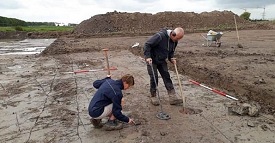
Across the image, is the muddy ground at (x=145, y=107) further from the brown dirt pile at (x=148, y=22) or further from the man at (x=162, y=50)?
the brown dirt pile at (x=148, y=22)

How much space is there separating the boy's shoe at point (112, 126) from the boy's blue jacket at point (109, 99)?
0.32 metres

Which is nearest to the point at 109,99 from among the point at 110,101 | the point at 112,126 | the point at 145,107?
the point at 110,101

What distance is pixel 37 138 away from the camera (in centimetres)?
495

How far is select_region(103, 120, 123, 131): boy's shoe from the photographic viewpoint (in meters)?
5.03

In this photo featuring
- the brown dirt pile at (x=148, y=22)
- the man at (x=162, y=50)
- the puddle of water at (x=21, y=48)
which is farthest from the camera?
the brown dirt pile at (x=148, y=22)

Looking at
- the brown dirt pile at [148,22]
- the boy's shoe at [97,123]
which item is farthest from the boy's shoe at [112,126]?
the brown dirt pile at [148,22]

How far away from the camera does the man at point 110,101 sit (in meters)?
4.66

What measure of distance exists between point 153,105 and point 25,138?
2.77m

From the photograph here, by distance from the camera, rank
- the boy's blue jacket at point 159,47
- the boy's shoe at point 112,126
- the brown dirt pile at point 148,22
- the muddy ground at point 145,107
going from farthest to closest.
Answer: the brown dirt pile at point 148,22 < the boy's blue jacket at point 159,47 < the boy's shoe at point 112,126 < the muddy ground at point 145,107

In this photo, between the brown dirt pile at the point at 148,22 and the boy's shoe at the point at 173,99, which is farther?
the brown dirt pile at the point at 148,22

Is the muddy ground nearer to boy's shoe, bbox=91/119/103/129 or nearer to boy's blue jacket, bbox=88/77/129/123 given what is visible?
boy's shoe, bbox=91/119/103/129

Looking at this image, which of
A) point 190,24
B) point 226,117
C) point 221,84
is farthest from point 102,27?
point 226,117

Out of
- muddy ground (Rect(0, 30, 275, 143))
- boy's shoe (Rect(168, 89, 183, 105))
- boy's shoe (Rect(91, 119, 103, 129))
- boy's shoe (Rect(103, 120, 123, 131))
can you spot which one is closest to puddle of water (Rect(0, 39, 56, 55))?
muddy ground (Rect(0, 30, 275, 143))

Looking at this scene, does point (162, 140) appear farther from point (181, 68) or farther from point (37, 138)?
point (181, 68)
